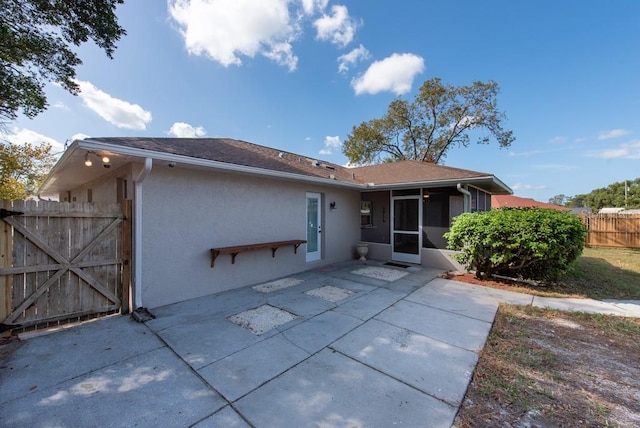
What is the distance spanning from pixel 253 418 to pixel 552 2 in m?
12.6

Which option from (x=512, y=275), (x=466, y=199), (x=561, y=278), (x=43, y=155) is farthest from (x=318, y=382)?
(x=43, y=155)

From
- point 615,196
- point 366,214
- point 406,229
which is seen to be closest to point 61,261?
point 366,214

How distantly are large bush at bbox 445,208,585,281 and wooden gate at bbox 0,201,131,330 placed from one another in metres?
7.63

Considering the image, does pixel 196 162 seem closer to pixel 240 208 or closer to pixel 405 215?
pixel 240 208

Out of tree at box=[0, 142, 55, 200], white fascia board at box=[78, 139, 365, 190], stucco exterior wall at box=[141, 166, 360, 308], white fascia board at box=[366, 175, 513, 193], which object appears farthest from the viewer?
tree at box=[0, 142, 55, 200]

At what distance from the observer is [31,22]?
6.42m

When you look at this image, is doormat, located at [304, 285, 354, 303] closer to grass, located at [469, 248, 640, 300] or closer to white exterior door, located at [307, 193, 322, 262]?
white exterior door, located at [307, 193, 322, 262]

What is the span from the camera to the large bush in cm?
558

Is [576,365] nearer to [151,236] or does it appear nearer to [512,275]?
[512,275]

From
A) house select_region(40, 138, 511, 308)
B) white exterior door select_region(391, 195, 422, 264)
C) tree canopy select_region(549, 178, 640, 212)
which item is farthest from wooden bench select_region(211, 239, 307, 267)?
tree canopy select_region(549, 178, 640, 212)

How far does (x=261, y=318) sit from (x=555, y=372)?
3885mm

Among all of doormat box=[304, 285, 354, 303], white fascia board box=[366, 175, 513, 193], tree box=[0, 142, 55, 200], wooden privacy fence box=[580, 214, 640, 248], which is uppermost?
tree box=[0, 142, 55, 200]

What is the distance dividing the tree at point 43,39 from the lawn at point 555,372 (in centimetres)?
1055

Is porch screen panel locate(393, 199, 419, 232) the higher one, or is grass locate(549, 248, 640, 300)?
porch screen panel locate(393, 199, 419, 232)
